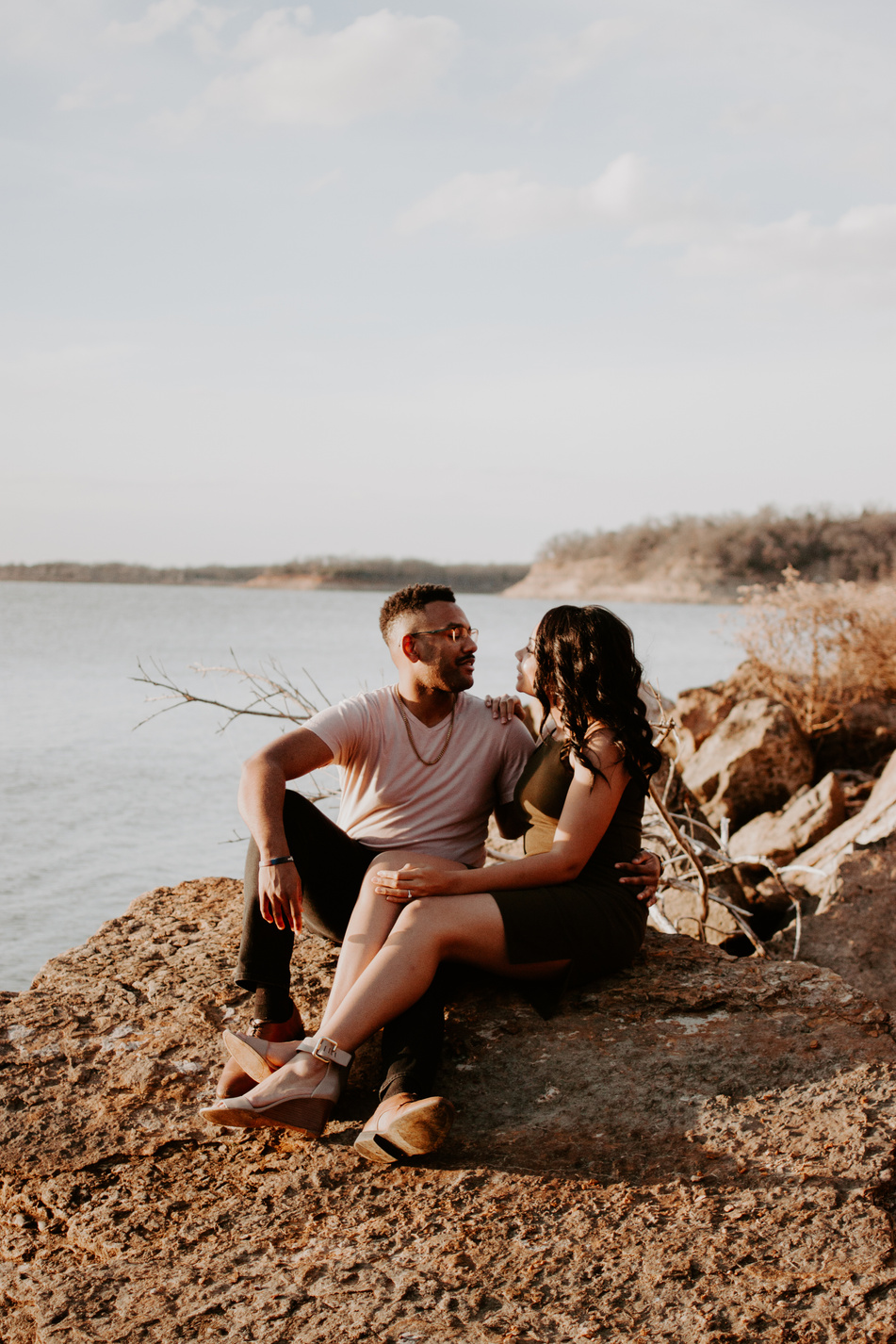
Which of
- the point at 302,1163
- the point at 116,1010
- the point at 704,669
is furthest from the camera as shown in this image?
the point at 704,669

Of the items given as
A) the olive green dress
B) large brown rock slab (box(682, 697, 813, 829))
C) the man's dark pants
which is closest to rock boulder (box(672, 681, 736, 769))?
large brown rock slab (box(682, 697, 813, 829))

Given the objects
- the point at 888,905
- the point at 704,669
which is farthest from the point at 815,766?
the point at 704,669

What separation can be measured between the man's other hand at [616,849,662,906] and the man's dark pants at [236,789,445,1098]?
0.73 metres

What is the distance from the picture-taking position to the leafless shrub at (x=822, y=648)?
398 inches

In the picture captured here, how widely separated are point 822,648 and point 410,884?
26.4ft

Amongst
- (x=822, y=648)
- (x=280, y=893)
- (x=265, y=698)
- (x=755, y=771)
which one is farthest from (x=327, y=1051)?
(x=822, y=648)

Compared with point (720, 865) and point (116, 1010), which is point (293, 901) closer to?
point (116, 1010)

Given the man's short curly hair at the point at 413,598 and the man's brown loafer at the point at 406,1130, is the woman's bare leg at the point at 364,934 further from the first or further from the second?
the man's short curly hair at the point at 413,598

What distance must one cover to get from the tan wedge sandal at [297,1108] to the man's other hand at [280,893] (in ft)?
1.47

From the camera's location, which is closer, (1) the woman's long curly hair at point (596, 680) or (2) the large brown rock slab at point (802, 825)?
(1) the woman's long curly hair at point (596, 680)

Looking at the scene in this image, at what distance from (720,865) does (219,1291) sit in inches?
171

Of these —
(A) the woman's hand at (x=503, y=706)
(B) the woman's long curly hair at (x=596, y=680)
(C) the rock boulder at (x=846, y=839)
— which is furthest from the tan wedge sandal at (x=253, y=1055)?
(C) the rock boulder at (x=846, y=839)

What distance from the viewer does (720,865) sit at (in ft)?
20.1

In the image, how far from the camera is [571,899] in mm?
3357
